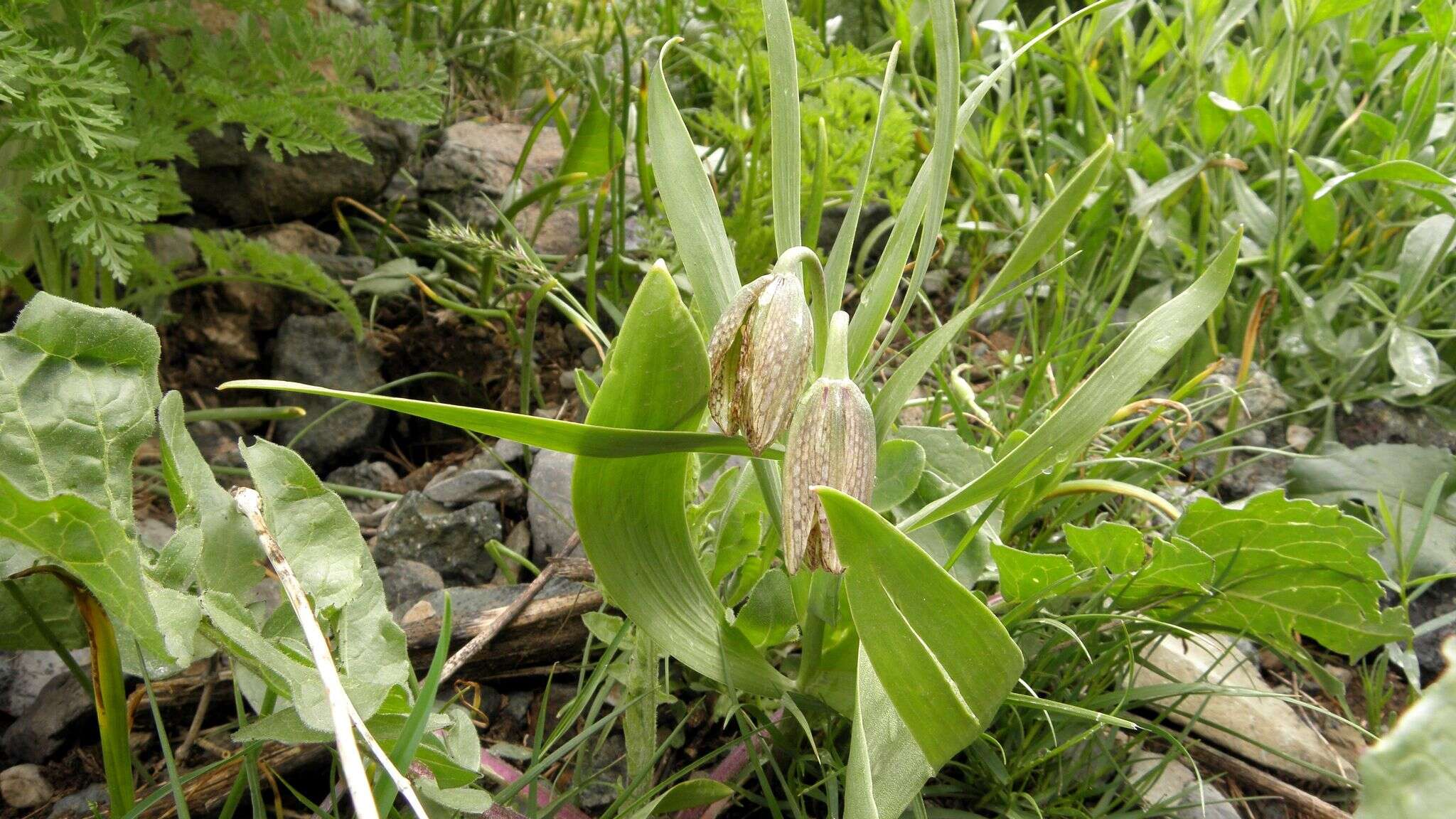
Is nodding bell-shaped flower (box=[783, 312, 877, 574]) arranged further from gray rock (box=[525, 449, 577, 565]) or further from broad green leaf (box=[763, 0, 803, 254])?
gray rock (box=[525, 449, 577, 565])

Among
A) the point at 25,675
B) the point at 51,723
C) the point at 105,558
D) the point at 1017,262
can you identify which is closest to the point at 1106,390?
the point at 1017,262

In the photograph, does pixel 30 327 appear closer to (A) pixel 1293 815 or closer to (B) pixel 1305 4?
(A) pixel 1293 815

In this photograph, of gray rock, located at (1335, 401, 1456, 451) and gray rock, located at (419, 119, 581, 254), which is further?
gray rock, located at (419, 119, 581, 254)

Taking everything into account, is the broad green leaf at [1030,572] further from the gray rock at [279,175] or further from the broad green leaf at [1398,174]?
the gray rock at [279,175]

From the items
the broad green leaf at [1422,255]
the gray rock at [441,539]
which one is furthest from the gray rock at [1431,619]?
the gray rock at [441,539]

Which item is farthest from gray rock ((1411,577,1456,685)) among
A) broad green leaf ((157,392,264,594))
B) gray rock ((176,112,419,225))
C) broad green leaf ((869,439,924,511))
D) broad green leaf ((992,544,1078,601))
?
gray rock ((176,112,419,225))
